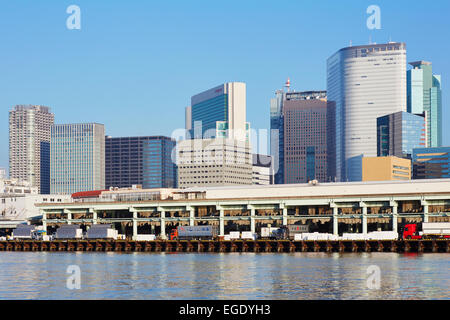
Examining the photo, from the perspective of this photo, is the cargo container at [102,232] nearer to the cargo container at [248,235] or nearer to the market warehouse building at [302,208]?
the market warehouse building at [302,208]

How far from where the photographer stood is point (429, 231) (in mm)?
154125

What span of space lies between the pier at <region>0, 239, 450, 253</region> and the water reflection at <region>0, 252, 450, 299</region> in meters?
24.3

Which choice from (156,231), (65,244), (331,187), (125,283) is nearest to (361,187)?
(331,187)

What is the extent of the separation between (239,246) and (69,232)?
2228 inches

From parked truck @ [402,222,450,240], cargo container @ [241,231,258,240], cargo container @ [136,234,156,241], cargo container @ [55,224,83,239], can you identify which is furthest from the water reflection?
cargo container @ [55,224,83,239]

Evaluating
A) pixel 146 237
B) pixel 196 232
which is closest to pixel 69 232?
pixel 146 237

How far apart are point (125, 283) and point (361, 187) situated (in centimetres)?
10921

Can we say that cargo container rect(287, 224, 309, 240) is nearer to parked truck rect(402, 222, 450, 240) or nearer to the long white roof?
the long white roof

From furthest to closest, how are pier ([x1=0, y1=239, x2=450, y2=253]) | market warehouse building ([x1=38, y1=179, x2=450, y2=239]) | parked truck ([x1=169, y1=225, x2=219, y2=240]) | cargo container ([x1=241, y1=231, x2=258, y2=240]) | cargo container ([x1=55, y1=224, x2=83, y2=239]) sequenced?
cargo container ([x1=55, y1=224, x2=83, y2=239])
parked truck ([x1=169, y1=225, x2=219, y2=240])
cargo container ([x1=241, y1=231, x2=258, y2=240])
market warehouse building ([x1=38, y1=179, x2=450, y2=239])
pier ([x1=0, y1=239, x2=450, y2=253])

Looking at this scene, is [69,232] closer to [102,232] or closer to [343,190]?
[102,232]

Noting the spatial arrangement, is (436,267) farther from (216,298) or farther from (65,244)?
(65,244)

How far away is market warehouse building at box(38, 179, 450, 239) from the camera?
16585cm

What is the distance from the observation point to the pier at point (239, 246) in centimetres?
14388
